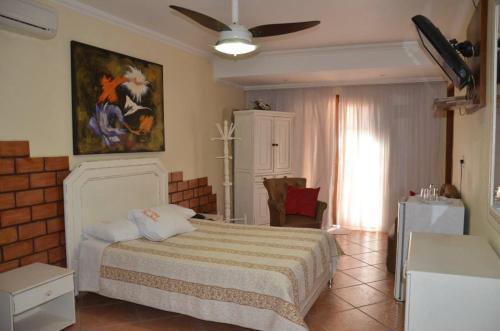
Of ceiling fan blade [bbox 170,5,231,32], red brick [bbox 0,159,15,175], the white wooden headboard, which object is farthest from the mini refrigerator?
red brick [bbox 0,159,15,175]

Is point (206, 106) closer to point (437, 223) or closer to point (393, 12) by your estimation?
point (393, 12)

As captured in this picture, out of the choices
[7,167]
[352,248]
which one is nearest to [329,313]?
[352,248]

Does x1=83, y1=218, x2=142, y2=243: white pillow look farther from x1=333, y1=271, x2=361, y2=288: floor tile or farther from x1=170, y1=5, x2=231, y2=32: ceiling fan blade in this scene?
x1=333, y1=271, x2=361, y2=288: floor tile

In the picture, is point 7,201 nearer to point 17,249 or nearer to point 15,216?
point 15,216

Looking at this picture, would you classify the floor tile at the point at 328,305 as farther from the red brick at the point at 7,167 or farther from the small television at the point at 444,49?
the red brick at the point at 7,167

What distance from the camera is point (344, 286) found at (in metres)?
3.67

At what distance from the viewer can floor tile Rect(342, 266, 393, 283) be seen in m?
3.88

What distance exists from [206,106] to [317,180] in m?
2.21

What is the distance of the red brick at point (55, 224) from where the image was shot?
10.1ft

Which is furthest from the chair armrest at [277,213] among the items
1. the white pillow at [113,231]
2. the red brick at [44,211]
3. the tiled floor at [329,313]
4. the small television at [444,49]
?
the small television at [444,49]

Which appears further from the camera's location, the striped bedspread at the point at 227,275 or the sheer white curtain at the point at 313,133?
the sheer white curtain at the point at 313,133

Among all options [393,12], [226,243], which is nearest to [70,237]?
[226,243]

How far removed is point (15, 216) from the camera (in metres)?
2.80

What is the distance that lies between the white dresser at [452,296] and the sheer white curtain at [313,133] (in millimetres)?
4444
